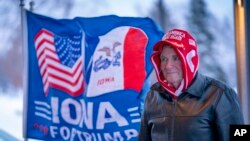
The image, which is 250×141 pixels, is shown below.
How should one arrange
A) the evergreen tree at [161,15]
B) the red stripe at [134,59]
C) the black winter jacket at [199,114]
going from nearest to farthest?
the black winter jacket at [199,114]
the red stripe at [134,59]
the evergreen tree at [161,15]

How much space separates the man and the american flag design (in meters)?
0.96

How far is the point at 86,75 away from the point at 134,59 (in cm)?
31

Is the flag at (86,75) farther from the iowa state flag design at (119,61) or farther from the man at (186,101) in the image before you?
the man at (186,101)

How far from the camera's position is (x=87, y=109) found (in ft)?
7.88

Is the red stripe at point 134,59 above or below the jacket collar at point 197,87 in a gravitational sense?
above

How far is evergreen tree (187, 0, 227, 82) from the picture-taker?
2.46 m

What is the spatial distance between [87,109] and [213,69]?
2.65 ft

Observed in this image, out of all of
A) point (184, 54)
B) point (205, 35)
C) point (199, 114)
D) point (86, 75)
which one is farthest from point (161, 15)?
point (199, 114)

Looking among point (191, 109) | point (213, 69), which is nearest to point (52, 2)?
point (213, 69)

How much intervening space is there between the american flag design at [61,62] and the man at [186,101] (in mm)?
956

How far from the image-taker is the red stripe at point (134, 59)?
2369mm

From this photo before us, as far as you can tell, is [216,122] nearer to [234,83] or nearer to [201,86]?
[201,86]

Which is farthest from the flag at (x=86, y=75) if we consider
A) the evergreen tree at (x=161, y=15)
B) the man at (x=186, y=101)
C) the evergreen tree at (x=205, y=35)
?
the man at (x=186, y=101)

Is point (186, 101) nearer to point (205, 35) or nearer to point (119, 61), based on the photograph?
point (119, 61)
